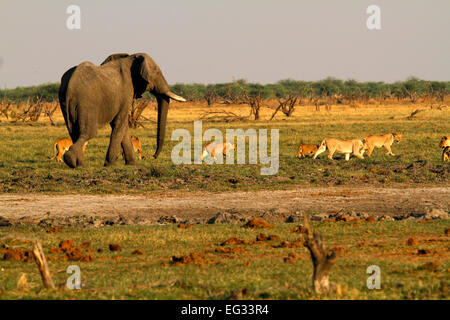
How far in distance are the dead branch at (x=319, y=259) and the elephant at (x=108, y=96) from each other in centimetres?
1185

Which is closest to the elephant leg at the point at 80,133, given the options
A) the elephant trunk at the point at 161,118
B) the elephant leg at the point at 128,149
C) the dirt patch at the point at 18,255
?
Result: the elephant leg at the point at 128,149

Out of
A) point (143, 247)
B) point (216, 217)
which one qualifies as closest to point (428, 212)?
point (216, 217)

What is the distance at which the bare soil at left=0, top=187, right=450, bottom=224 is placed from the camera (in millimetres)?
13406

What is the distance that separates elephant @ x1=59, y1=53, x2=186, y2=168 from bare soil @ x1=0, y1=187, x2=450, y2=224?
115 inches

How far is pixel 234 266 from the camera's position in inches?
352

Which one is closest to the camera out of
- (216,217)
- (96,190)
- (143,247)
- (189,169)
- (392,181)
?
(143,247)

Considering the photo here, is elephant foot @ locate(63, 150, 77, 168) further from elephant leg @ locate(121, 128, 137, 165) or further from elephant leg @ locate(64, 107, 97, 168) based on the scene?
elephant leg @ locate(121, 128, 137, 165)

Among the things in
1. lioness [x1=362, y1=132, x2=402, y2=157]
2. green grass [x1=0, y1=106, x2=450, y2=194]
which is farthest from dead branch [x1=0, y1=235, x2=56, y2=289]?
lioness [x1=362, y1=132, x2=402, y2=157]

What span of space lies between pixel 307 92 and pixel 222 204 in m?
80.8

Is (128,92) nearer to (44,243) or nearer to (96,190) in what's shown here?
(96,190)

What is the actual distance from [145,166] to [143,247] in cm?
925

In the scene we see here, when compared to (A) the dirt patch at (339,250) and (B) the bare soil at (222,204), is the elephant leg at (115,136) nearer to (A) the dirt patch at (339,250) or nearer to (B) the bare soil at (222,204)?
(B) the bare soil at (222,204)

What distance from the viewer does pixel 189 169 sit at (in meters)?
18.9

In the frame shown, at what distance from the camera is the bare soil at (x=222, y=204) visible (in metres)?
13.4
